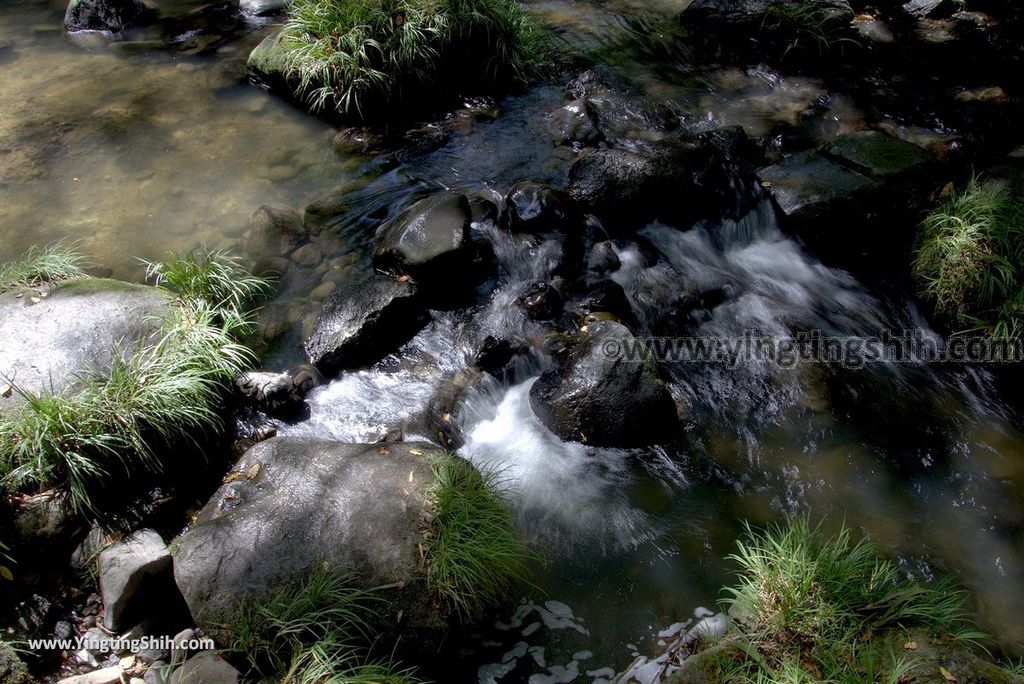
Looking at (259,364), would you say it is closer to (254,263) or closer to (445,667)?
(254,263)

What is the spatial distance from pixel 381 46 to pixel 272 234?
9.36ft

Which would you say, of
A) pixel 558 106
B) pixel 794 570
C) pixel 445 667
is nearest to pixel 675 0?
pixel 558 106

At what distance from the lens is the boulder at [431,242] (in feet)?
18.6

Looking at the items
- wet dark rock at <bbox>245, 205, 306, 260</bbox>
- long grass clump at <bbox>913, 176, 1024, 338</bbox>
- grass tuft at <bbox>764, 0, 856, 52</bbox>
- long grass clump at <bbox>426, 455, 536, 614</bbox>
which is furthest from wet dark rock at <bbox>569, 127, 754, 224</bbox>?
long grass clump at <bbox>426, 455, 536, 614</bbox>

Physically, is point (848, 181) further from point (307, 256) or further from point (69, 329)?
point (69, 329)

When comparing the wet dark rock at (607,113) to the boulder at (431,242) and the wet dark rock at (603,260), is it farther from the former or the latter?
the boulder at (431,242)

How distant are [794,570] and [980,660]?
863mm

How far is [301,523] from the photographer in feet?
12.0

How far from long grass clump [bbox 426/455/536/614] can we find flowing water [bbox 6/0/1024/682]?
0.94ft

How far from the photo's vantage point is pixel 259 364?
5023 mm

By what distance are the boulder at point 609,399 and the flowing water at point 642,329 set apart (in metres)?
0.13

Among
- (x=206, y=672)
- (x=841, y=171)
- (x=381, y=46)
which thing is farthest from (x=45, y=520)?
(x=841, y=171)

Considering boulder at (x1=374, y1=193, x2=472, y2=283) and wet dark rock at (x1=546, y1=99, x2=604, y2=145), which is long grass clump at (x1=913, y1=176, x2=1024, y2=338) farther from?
boulder at (x1=374, y1=193, x2=472, y2=283)

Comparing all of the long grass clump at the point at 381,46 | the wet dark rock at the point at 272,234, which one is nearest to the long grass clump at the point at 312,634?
the wet dark rock at the point at 272,234
